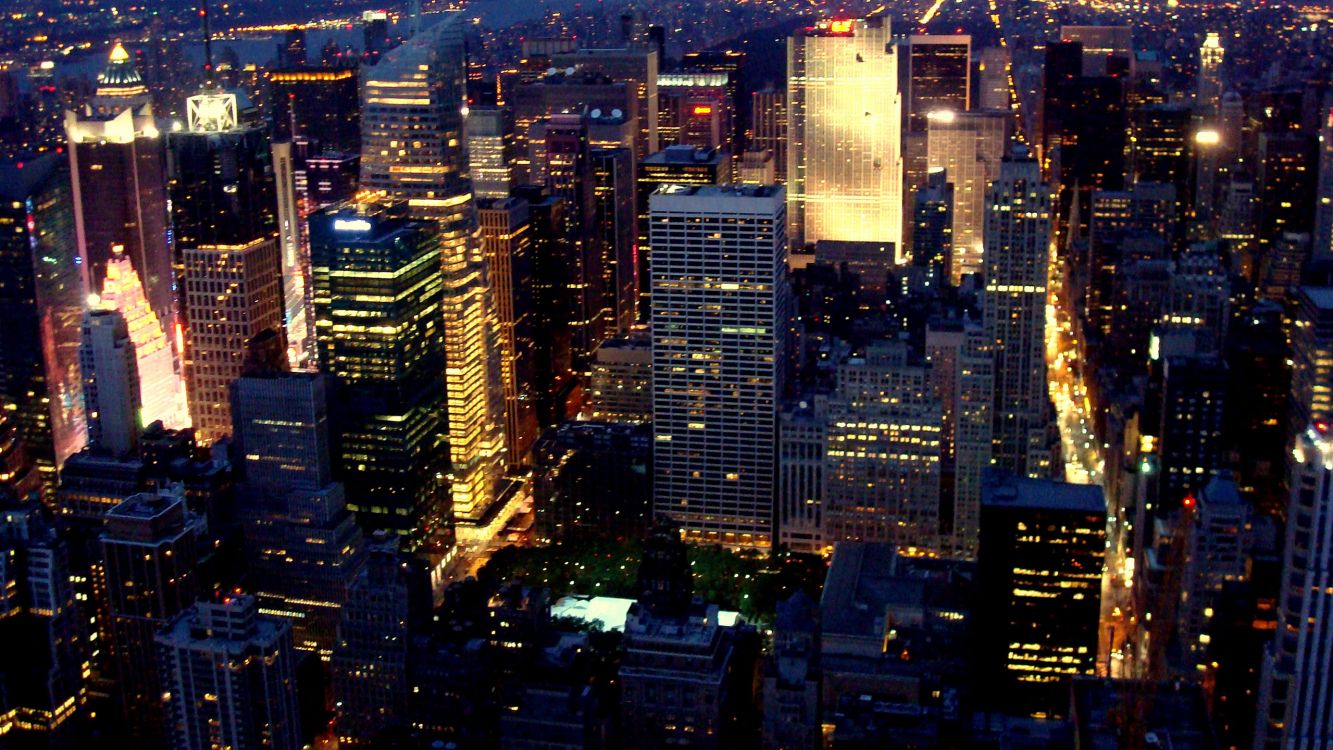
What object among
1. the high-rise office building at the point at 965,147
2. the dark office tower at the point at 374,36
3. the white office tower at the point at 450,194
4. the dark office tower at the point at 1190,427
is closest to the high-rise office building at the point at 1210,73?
the high-rise office building at the point at 965,147

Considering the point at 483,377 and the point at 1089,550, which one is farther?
the point at 483,377

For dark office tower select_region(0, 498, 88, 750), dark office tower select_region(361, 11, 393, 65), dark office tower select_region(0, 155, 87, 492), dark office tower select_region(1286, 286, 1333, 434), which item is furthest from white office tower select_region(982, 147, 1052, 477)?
dark office tower select_region(0, 498, 88, 750)

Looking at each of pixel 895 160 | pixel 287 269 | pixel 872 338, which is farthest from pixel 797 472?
pixel 895 160

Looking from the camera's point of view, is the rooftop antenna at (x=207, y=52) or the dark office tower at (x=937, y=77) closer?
the rooftop antenna at (x=207, y=52)

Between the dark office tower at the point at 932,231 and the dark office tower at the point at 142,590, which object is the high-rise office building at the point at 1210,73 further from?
the dark office tower at the point at 142,590

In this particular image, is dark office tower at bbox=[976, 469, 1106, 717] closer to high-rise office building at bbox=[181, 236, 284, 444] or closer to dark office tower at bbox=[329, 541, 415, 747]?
dark office tower at bbox=[329, 541, 415, 747]

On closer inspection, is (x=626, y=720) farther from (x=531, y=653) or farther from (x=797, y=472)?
(x=797, y=472)

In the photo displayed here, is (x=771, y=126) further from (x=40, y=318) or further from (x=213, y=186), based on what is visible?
(x=40, y=318)
